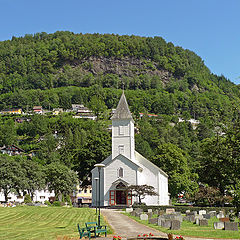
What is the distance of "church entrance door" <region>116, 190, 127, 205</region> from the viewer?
60062 millimetres

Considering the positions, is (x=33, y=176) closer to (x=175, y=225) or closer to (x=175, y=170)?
(x=175, y=170)

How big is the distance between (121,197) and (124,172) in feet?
12.7

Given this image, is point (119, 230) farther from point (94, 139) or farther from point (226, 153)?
point (94, 139)

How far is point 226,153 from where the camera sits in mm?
33188

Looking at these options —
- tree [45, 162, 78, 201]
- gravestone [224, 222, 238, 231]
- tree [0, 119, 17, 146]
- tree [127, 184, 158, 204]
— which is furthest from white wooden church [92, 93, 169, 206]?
tree [0, 119, 17, 146]

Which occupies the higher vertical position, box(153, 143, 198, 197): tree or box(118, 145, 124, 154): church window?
box(118, 145, 124, 154): church window

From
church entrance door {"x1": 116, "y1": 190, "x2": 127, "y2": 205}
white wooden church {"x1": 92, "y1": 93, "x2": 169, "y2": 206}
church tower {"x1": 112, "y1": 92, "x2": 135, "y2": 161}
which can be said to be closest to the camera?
church entrance door {"x1": 116, "y1": 190, "x2": 127, "y2": 205}

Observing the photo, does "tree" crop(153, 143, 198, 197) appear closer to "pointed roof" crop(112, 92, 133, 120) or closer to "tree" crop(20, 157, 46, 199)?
"pointed roof" crop(112, 92, 133, 120)

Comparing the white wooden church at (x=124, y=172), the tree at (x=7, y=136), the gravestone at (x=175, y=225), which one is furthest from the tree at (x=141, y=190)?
the tree at (x=7, y=136)

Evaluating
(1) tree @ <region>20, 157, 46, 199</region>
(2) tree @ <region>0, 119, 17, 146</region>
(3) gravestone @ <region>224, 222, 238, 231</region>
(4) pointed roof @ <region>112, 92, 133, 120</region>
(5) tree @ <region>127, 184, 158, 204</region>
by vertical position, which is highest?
(2) tree @ <region>0, 119, 17, 146</region>

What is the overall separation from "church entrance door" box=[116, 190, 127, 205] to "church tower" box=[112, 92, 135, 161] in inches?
234

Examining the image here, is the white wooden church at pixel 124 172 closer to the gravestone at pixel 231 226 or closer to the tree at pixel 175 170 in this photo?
the tree at pixel 175 170

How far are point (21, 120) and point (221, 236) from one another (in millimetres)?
185678

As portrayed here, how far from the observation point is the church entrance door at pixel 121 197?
6006 centimetres
